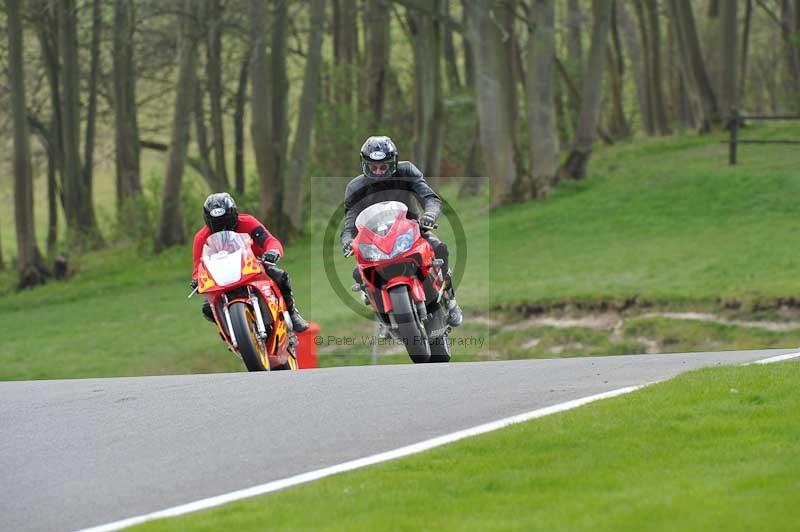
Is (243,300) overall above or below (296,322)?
above

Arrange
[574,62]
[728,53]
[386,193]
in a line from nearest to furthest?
[386,193], [728,53], [574,62]

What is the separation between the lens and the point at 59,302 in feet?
117

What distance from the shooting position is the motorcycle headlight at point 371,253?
14.2 meters

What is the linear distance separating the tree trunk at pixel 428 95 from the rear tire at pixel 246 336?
25267 millimetres

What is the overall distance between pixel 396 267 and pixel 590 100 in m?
24.6

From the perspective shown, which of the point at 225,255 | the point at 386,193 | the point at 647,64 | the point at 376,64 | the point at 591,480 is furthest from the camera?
the point at 647,64

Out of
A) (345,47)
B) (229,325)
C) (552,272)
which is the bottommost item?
(552,272)

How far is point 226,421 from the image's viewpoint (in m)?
10.4

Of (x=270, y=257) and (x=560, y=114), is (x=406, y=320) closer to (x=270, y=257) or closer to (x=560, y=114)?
(x=270, y=257)

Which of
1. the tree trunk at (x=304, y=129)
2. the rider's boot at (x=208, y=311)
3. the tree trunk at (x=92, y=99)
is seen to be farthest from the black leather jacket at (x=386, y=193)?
the tree trunk at (x=92, y=99)

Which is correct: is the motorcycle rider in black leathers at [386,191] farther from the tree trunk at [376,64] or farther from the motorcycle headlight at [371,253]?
the tree trunk at [376,64]

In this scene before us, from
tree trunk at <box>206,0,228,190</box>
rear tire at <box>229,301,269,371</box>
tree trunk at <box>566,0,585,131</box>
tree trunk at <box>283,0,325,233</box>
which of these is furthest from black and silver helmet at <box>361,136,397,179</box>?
tree trunk at <box>566,0,585,131</box>

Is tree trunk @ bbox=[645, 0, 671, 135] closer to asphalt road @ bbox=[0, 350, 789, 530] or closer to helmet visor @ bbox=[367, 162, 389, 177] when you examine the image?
helmet visor @ bbox=[367, 162, 389, 177]

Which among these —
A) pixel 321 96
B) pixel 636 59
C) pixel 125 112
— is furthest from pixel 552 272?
pixel 636 59
